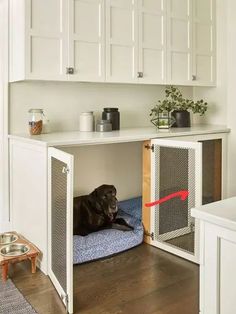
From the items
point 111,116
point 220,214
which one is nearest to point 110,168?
point 111,116

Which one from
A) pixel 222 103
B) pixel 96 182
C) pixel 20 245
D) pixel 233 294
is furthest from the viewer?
pixel 222 103

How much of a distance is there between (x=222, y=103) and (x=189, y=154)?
1.31m

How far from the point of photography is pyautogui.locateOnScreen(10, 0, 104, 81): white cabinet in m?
2.49

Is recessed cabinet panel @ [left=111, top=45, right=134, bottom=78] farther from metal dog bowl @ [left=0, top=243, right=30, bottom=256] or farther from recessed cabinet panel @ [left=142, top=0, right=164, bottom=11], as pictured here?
metal dog bowl @ [left=0, top=243, right=30, bottom=256]

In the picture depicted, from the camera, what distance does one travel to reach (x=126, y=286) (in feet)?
7.34

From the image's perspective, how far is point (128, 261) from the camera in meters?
2.62

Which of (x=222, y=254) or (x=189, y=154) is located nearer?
(x=222, y=254)

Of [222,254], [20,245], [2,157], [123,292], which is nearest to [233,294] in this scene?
[222,254]

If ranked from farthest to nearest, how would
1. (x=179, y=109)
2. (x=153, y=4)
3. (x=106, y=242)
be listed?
(x=179, y=109)
(x=153, y=4)
(x=106, y=242)

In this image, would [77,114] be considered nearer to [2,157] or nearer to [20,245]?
[2,157]

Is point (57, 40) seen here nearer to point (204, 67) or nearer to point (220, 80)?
point (204, 67)

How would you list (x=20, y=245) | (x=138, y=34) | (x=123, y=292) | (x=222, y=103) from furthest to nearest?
(x=222, y=103) → (x=138, y=34) → (x=20, y=245) → (x=123, y=292)

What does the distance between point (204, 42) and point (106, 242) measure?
2119 millimetres

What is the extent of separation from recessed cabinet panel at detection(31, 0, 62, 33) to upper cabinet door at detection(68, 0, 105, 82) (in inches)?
3.9
